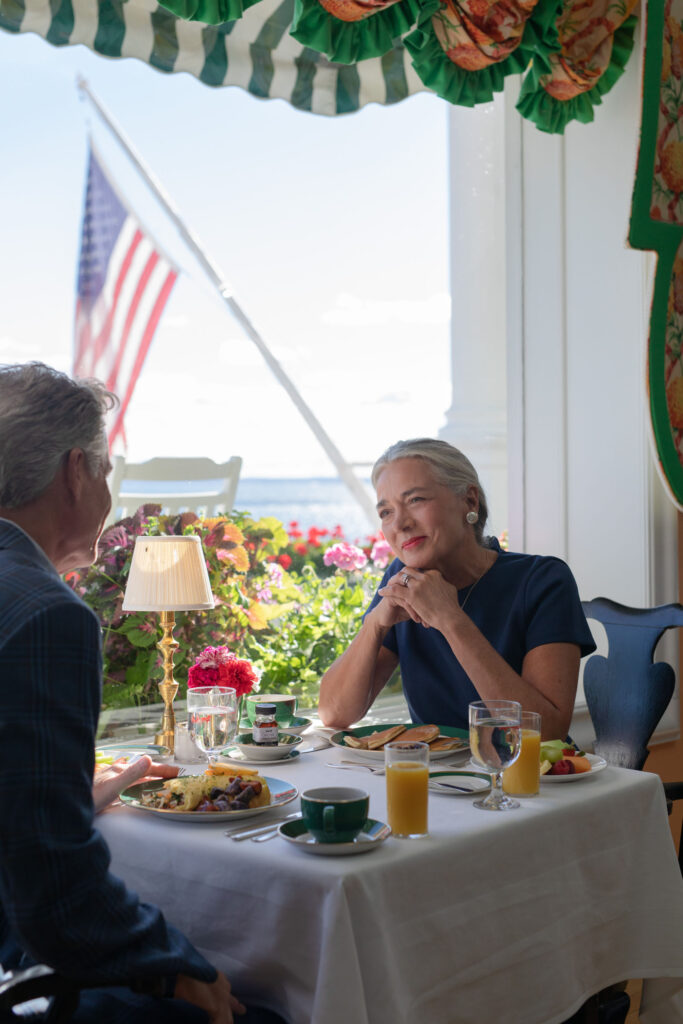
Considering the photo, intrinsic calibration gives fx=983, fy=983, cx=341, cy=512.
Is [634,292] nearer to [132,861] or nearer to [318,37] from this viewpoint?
[318,37]

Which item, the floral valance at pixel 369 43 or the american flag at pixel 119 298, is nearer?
the floral valance at pixel 369 43

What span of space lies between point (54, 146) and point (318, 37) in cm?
2834

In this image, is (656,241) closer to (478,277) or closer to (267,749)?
(478,277)

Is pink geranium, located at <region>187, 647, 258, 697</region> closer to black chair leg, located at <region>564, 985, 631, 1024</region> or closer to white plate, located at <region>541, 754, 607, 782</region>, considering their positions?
white plate, located at <region>541, 754, 607, 782</region>

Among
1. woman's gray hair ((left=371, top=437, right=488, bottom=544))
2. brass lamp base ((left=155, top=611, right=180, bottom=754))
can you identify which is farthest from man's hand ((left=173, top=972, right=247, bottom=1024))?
woman's gray hair ((left=371, top=437, right=488, bottom=544))

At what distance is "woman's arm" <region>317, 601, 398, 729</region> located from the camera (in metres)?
2.00

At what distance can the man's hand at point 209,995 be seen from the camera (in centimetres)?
113

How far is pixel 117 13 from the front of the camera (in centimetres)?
243

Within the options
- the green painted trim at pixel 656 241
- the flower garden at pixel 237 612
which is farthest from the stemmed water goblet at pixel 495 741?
the green painted trim at pixel 656 241

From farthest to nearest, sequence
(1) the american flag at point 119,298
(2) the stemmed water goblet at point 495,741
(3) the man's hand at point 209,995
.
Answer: (1) the american flag at point 119,298 → (2) the stemmed water goblet at point 495,741 → (3) the man's hand at point 209,995

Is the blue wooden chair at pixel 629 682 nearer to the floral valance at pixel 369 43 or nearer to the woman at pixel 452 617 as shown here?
the woman at pixel 452 617

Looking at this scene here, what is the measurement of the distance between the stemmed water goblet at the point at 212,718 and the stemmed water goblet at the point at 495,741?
1.32ft

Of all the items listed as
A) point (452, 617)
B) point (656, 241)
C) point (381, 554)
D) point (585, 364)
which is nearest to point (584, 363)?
point (585, 364)

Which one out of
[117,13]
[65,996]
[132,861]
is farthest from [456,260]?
[65,996]
